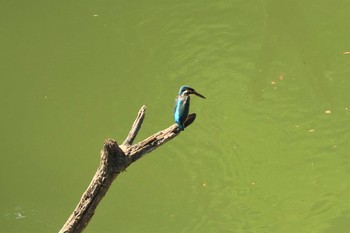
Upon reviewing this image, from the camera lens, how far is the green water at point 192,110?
101 inches

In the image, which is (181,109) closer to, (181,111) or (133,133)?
(181,111)

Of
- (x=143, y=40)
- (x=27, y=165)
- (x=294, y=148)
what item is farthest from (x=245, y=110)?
(x=27, y=165)

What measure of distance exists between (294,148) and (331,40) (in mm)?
632

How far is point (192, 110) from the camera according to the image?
2.72 metres

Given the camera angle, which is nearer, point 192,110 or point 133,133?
point 133,133

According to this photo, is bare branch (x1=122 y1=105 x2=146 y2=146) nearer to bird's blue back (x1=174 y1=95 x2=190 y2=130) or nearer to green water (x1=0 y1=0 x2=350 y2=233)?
bird's blue back (x1=174 y1=95 x2=190 y2=130)

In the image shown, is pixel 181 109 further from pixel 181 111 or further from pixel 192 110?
pixel 192 110

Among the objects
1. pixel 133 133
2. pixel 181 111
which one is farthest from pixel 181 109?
pixel 133 133

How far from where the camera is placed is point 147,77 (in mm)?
2816

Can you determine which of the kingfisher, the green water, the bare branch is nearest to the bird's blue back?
the kingfisher

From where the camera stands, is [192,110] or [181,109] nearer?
[181,109]

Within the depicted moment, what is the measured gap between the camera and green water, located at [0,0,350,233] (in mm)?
2566

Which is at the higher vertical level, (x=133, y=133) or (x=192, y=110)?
(x=133, y=133)

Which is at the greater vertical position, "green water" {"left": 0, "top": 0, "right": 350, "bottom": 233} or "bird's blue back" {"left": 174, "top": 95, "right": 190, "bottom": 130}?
"bird's blue back" {"left": 174, "top": 95, "right": 190, "bottom": 130}
